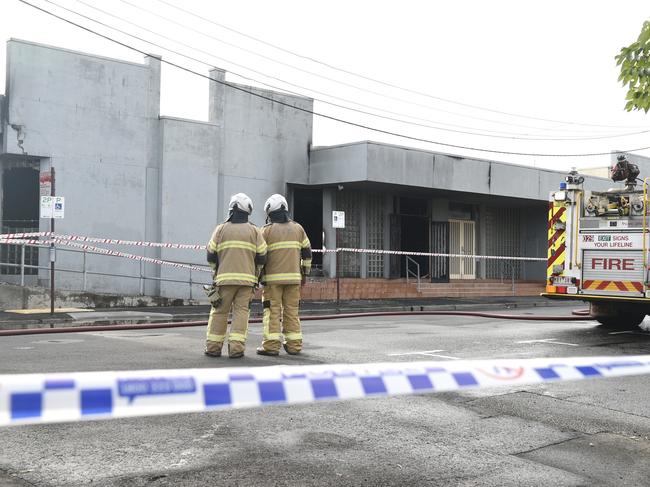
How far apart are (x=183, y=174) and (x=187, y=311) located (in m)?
5.07

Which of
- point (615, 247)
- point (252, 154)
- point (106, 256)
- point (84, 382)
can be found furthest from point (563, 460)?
point (252, 154)

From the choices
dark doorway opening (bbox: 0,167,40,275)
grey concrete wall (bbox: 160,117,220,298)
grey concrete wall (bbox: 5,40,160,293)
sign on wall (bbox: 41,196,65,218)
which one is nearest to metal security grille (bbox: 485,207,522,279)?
grey concrete wall (bbox: 160,117,220,298)

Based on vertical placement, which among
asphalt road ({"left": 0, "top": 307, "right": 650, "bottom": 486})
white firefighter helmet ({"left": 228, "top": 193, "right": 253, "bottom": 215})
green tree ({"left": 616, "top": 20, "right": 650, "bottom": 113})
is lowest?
asphalt road ({"left": 0, "top": 307, "right": 650, "bottom": 486})

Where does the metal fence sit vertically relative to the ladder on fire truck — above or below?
below

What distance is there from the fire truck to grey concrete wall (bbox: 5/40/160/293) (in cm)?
1092

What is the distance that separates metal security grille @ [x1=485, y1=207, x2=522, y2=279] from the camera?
2865cm

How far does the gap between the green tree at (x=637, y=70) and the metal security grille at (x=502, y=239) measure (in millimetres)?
21488

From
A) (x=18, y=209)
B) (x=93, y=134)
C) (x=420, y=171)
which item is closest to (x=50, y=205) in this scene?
(x=18, y=209)

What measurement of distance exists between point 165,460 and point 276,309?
435 cm

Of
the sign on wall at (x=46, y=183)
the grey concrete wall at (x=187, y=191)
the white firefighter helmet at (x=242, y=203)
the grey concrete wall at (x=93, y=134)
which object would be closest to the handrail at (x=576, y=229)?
the white firefighter helmet at (x=242, y=203)

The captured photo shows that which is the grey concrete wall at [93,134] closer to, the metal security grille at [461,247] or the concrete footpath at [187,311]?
the concrete footpath at [187,311]

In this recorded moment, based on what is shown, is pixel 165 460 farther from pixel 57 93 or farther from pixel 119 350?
pixel 57 93

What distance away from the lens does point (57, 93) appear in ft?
57.1

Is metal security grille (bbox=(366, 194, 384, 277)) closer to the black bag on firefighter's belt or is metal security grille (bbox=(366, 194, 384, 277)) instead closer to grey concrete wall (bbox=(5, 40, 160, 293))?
grey concrete wall (bbox=(5, 40, 160, 293))
